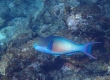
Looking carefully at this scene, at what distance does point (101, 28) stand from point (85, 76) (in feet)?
5.26

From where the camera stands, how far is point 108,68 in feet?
20.5

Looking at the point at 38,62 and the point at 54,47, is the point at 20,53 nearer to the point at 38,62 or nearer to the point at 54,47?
the point at 38,62

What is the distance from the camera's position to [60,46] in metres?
3.16

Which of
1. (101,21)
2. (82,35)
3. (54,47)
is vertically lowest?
(82,35)

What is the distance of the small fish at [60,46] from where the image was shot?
10.1 feet

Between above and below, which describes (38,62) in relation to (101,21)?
below

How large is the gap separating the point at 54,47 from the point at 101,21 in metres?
3.55

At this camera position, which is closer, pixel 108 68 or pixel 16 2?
pixel 108 68

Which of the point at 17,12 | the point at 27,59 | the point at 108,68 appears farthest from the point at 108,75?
the point at 17,12

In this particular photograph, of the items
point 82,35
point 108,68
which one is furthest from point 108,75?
point 82,35

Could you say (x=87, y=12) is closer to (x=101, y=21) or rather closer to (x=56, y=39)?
(x=101, y=21)

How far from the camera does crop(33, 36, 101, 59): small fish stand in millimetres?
3080

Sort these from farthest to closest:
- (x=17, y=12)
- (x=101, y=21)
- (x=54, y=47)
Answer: (x=17, y=12) → (x=101, y=21) → (x=54, y=47)

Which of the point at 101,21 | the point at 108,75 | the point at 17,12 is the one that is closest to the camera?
the point at 108,75
